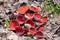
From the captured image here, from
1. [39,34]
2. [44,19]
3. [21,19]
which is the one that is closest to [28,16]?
[21,19]

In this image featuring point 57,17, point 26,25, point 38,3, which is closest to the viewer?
point 26,25

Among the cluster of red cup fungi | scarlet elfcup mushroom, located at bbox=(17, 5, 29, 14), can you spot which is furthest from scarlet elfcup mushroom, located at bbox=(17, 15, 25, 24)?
scarlet elfcup mushroom, located at bbox=(17, 5, 29, 14)

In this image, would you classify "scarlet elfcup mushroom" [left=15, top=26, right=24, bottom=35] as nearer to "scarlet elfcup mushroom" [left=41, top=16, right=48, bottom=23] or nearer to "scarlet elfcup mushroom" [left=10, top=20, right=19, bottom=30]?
"scarlet elfcup mushroom" [left=10, top=20, right=19, bottom=30]

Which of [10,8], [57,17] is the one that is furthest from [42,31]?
[10,8]

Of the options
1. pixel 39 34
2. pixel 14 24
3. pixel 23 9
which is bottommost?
pixel 39 34

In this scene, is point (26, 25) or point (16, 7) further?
point (16, 7)

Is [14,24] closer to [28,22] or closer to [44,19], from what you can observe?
[28,22]

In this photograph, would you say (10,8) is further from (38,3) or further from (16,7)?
(38,3)

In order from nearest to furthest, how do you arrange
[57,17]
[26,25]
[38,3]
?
[26,25]
[57,17]
[38,3]
